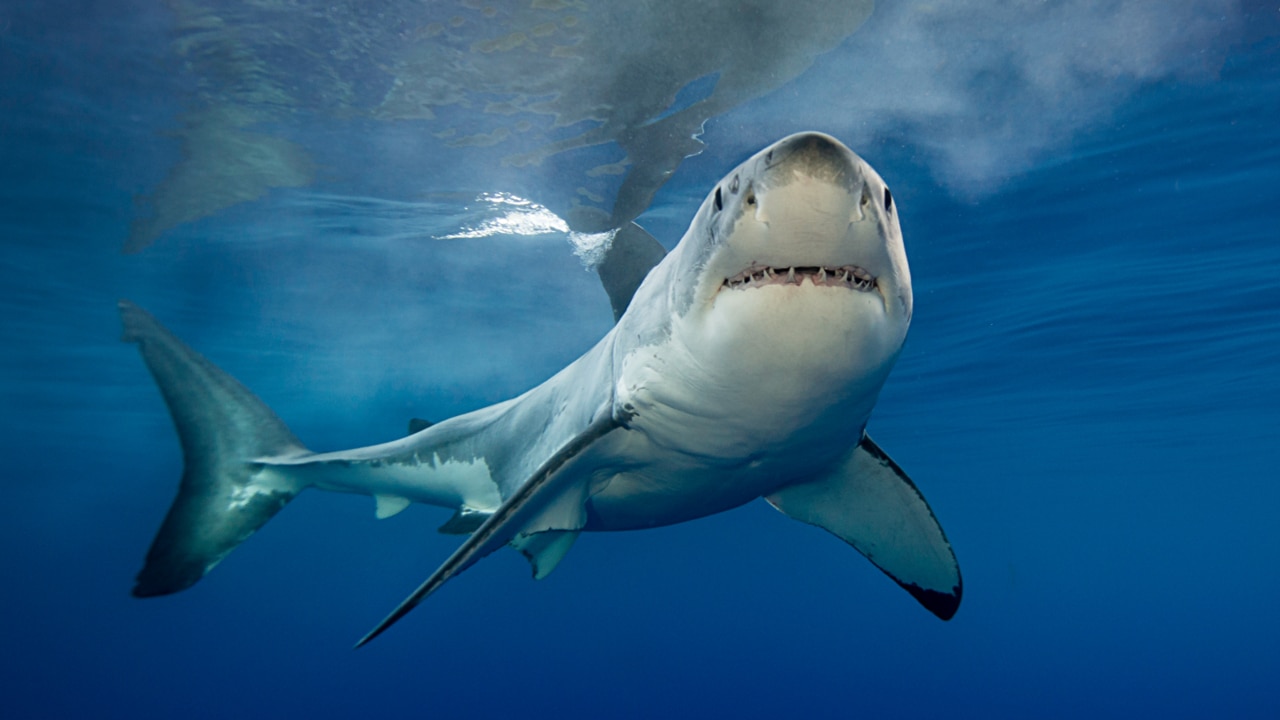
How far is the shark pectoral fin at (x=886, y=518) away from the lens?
4.11m

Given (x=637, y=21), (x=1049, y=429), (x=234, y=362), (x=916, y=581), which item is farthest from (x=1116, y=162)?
(x=234, y=362)

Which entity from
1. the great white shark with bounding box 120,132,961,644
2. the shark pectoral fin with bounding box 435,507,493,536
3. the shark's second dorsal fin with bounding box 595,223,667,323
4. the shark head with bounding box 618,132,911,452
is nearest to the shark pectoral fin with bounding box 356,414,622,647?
the great white shark with bounding box 120,132,961,644

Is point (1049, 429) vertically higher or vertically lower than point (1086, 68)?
lower

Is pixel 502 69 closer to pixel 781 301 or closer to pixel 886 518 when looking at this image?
pixel 886 518

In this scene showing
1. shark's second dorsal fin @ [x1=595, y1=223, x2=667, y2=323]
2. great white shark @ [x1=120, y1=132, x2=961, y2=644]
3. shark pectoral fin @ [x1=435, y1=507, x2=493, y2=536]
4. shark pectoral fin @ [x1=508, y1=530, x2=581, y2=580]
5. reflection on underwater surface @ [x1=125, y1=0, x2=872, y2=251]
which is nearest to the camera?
great white shark @ [x1=120, y1=132, x2=961, y2=644]

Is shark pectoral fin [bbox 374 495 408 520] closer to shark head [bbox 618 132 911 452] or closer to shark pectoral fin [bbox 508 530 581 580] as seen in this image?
shark pectoral fin [bbox 508 530 581 580]

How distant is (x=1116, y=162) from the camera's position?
31.5ft

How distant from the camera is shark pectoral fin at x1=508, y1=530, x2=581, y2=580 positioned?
15.4 feet

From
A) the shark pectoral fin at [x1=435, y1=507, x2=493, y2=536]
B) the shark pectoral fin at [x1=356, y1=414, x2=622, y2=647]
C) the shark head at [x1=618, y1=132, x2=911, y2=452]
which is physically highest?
the shark head at [x1=618, y1=132, x2=911, y2=452]

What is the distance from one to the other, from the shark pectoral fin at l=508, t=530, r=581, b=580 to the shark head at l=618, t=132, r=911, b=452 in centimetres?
194

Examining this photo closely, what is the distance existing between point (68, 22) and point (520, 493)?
8.73m

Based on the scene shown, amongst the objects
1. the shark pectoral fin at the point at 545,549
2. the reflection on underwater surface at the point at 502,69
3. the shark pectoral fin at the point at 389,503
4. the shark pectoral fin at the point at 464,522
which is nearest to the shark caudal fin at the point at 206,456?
the shark pectoral fin at the point at 389,503

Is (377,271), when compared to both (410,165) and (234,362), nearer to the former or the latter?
(410,165)

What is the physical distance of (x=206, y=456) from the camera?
5.80 metres
